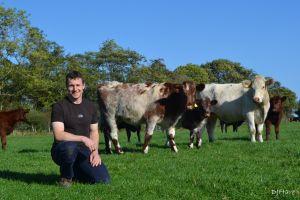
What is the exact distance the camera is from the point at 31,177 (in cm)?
1052

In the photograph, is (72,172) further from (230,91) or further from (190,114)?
(230,91)

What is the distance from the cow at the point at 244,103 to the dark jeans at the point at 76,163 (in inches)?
432

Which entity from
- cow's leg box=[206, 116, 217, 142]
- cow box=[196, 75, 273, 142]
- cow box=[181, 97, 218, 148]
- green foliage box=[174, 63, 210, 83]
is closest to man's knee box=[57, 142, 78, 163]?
cow box=[181, 97, 218, 148]

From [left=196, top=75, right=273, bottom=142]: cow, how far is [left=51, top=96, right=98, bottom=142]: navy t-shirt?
1088cm

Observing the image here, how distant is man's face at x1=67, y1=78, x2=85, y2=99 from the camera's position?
30.5 feet

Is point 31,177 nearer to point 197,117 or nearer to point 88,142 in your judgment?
point 88,142

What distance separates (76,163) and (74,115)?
36.2 inches

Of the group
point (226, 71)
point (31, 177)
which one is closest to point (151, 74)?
point (226, 71)

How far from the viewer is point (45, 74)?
66250mm

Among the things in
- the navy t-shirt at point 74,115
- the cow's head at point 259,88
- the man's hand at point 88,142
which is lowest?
the man's hand at point 88,142

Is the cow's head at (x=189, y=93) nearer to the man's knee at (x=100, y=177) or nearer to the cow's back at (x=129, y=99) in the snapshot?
the cow's back at (x=129, y=99)

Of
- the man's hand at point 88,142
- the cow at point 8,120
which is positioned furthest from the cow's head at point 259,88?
the cow at point 8,120

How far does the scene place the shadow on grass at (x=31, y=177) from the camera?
9.91 metres

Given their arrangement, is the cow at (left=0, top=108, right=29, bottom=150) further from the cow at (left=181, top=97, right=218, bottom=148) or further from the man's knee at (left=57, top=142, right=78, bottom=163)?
the man's knee at (left=57, top=142, right=78, bottom=163)
